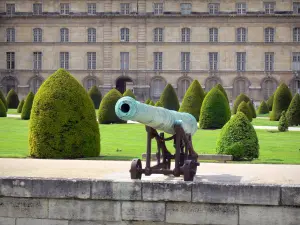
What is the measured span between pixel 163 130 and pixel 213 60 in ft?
134

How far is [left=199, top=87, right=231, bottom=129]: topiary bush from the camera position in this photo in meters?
25.2

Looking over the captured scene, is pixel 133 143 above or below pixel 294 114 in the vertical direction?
below

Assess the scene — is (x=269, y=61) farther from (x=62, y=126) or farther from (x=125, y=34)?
(x=62, y=126)

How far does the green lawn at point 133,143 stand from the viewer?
1520 centimetres

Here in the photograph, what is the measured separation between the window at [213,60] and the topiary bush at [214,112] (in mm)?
24330

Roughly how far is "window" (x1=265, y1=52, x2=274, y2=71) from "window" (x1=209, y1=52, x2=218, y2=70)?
12.0 feet

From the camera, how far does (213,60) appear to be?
49812 millimetres

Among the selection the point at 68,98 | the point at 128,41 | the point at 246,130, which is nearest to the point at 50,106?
the point at 68,98

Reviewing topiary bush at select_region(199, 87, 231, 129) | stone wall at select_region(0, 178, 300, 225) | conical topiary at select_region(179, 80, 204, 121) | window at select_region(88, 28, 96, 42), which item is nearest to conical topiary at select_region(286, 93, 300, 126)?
topiary bush at select_region(199, 87, 231, 129)

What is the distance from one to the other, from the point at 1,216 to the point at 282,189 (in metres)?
3.70

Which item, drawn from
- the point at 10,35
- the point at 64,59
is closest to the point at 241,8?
the point at 64,59

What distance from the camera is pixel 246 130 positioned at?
48.4ft

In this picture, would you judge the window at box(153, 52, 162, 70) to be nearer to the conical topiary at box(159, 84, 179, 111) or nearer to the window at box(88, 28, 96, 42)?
the window at box(88, 28, 96, 42)

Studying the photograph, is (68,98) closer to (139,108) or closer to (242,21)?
(139,108)
